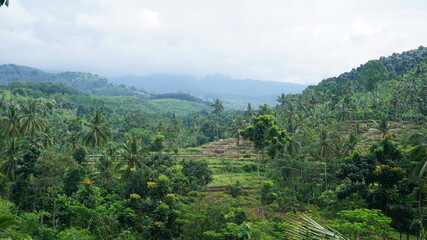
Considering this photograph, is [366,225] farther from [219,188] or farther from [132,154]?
[219,188]

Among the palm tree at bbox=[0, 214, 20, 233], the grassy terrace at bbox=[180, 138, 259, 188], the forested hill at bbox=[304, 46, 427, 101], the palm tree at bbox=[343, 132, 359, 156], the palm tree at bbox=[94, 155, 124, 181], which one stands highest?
the forested hill at bbox=[304, 46, 427, 101]

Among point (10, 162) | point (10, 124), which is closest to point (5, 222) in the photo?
point (10, 162)

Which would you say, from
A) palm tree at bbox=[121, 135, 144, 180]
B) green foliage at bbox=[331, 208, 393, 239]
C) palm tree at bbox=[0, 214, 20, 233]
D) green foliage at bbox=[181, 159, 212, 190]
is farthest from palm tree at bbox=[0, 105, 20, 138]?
green foliage at bbox=[331, 208, 393, 239]

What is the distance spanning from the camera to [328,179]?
4172 cm

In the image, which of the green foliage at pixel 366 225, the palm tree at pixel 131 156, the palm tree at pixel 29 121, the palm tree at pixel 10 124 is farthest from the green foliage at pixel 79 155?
the green foliage at pixel 366 225

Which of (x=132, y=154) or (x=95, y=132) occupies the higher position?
(x=95, y=132)

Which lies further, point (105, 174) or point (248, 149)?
point (248, 149)

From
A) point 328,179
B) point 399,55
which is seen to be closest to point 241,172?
point 328,179

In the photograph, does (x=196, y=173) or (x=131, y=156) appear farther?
(x=196, y=173)

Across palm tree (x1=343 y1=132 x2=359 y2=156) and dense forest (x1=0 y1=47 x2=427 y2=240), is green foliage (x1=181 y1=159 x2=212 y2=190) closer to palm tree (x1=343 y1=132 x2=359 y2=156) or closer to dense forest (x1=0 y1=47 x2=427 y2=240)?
dense forest (x1=0 y1=47 x2=427 y2=240)

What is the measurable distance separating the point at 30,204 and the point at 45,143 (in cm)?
1986

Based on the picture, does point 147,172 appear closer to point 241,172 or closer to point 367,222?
point 367,222

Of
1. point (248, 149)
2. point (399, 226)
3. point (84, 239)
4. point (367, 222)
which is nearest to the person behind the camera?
point (84, 239)

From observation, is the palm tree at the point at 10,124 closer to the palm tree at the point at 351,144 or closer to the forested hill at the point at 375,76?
the palm tree at the point at 351,144
